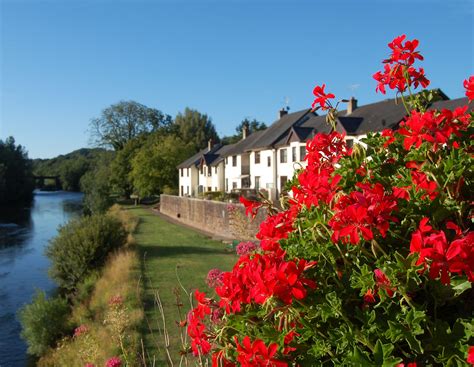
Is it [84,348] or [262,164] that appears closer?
[84,348]

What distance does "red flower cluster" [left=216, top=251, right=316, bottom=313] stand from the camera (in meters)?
1.68

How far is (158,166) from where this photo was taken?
6084cm

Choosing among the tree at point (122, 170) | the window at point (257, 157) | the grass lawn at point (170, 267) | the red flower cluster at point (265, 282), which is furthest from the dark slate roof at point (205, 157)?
the red flower cluster at point (265, 282)

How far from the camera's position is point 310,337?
1.93 metres

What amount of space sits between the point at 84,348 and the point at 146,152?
52430 millimetres

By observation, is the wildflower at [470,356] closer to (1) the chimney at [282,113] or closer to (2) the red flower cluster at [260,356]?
(2) the red flower cluster at [260,356]

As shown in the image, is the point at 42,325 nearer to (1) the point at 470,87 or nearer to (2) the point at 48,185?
(1) the point at 470,87

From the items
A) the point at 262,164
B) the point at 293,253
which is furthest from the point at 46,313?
the point at 262,164

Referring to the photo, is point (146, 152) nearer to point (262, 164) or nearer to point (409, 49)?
point (262, 164)

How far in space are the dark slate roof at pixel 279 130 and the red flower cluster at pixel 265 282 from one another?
117 ft

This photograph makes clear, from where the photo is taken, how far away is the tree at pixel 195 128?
85.0m

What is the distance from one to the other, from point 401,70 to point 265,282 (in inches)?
63.3

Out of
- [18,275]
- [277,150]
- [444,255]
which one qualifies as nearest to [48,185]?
[277,150]

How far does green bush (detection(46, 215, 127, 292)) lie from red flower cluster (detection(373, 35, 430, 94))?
611 inches
